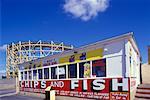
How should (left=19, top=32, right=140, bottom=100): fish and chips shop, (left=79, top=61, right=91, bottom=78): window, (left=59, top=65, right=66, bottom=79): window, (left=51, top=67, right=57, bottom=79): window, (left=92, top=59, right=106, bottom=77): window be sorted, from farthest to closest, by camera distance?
(left=51, top=67, right=57, bottom=79): window, (left=59, top=65, right=66, bottom=79): window, (left=79, top=61, right=91, bottom=78): window, (left=92, top=59, right=106, bottom=77): window, (left=19, top=32, right=140, bottom=100): fish and chips shop

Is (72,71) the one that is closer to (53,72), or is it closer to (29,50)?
(53,72)

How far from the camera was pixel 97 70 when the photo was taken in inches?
600

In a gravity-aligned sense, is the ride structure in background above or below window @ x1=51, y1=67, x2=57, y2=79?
above

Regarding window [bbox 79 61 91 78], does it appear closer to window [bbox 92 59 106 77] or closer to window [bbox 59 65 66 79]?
window [bbox 92 59 106 77]

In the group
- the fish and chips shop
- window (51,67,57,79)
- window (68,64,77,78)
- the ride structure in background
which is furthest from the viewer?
the ride structure in background

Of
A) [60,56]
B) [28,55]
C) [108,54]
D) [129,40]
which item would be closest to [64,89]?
[60,56]

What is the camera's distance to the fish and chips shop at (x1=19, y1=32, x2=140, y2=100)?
1327 cm

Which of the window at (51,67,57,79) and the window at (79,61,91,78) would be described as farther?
the window at (51,67,57,79)

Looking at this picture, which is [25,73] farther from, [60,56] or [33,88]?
[60,56]

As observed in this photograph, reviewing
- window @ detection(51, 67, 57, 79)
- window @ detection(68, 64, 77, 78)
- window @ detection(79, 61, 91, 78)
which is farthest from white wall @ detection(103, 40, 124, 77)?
window @ detection(51, 67, 57, 79)

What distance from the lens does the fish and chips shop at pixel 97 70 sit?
13273 mm

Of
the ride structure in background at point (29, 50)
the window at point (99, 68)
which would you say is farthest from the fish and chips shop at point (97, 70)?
the ride structure in background at point (29, 50)

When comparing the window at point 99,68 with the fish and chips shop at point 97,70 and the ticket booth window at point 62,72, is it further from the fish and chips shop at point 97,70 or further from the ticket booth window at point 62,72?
the ticket booth window at point 62,72

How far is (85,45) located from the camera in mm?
15992
